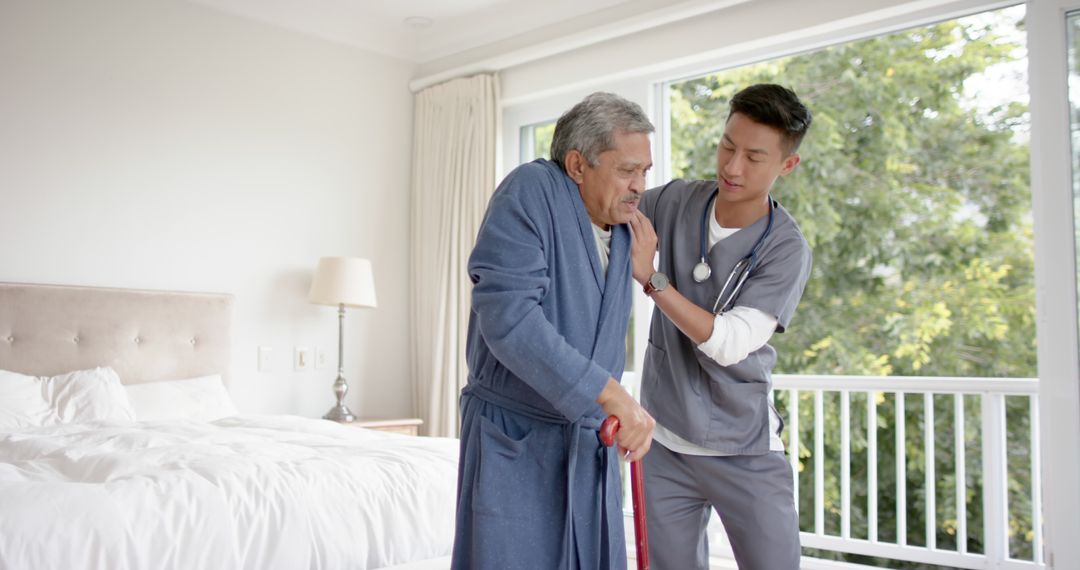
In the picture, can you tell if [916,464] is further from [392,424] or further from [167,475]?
[167,475]

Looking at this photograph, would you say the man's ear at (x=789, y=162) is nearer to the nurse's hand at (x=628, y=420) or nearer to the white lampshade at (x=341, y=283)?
the nurse's hand at (x=628, y=420)

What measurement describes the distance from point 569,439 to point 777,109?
0.86m

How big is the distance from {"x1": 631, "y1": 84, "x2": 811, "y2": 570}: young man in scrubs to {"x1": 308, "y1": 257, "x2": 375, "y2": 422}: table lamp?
9.24 ft

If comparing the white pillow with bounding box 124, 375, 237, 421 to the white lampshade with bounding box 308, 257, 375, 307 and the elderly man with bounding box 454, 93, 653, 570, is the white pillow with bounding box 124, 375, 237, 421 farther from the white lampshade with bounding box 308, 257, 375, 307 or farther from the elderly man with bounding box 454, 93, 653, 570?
the elderly man with bounding box 454, 93, 653, 570

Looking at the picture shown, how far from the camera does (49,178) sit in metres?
3.90

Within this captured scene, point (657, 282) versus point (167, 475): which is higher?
point (657, 282)

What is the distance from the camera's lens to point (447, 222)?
16.7ft

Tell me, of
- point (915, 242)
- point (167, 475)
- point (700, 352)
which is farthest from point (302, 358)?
point (915, 242)

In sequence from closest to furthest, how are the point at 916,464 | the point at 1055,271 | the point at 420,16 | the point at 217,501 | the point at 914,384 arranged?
the point at 217,501, the point at 1055,271, the point at 914,384, the point at 420,16, the point at 916,464

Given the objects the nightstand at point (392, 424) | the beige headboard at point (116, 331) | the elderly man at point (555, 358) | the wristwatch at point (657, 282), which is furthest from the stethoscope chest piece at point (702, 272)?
the beige headboard at point (116, 331)

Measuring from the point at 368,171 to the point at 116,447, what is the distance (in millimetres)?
2775

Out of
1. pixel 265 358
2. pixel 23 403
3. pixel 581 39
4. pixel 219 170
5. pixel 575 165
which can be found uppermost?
pixel 581 39

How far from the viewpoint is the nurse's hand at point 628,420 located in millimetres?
1492

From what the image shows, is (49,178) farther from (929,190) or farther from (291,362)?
(929,190)
